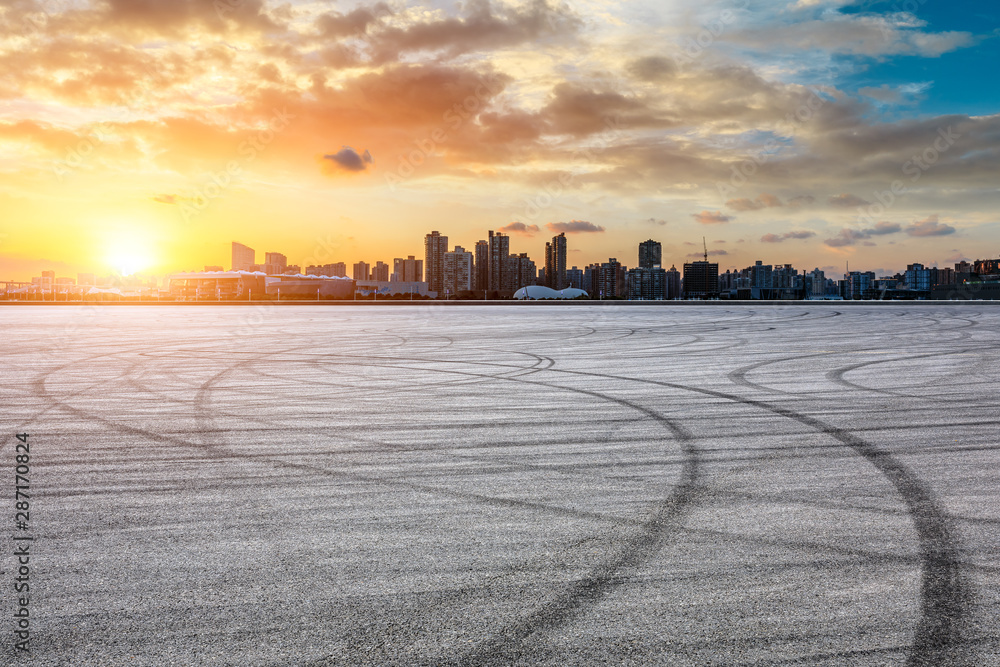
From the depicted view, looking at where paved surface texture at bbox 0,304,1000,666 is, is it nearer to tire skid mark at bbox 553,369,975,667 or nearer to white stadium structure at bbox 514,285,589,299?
tire skid mark at bbox 553,369,975,667

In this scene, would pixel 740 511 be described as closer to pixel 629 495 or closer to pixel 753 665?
pixel 629 495

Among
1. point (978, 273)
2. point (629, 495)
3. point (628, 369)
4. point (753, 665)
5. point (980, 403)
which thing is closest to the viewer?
point (753, 665)

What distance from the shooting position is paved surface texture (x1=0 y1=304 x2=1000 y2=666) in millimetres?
3344

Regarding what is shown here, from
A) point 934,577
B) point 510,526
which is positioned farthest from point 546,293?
point 934,577

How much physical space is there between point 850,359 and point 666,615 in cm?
1489

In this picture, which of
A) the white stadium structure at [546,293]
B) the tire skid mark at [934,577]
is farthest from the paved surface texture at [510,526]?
the white stadium structure at [546,293]

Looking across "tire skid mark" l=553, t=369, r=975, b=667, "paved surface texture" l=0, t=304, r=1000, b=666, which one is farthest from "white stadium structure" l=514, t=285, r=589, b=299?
"tire skid mark" l=553, t=369, r=975, b=667

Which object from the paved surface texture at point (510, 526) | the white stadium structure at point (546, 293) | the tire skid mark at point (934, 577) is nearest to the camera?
the tire skid mark at point (934, 577)

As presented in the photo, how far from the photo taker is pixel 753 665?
311 centimetres

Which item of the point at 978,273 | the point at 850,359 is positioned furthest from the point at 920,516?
the point at 978,273

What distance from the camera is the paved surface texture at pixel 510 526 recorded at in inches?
132

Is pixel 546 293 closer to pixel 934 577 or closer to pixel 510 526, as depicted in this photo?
pixel 510 526

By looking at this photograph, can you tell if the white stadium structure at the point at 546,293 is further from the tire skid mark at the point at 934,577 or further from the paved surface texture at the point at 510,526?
the tire skid mark at the point at 934,577

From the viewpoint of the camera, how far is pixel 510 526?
479cm
